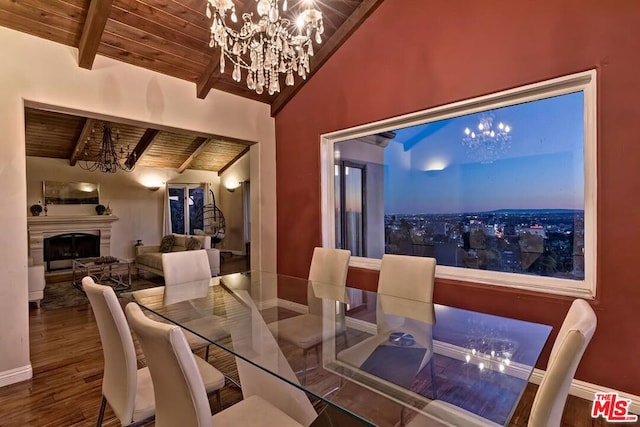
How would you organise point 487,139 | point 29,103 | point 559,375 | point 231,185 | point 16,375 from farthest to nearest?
1. point 231,185
2. point 487,139
3. point 29,103
4. point 16,375
5. point 559,375

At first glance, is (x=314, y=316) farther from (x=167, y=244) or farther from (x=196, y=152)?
(x=196, y=152)

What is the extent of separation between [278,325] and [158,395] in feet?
3.00

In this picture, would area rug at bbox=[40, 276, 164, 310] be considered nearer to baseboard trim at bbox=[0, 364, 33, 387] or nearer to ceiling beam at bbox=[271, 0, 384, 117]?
baseboard trim at bbox=[0, 364, 33, 387]

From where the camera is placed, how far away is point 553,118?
2.38m

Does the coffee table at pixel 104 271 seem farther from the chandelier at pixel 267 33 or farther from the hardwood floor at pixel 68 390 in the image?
the chandelier at pixel 267 33

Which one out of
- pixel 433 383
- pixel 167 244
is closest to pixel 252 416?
pixel 433 383

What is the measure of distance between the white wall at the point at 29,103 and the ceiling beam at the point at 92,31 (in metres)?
0.11

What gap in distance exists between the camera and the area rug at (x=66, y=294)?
458cm

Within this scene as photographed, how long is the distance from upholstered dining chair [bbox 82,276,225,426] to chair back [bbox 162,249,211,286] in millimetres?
1198

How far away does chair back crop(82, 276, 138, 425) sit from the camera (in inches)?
53.9

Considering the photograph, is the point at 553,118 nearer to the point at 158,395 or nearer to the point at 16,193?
the point at 158,395

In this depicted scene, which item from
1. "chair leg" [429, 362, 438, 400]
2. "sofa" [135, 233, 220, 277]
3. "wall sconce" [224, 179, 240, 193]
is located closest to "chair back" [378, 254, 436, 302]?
"chair leg" [429, 362, 438, 400]

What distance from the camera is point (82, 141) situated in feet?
18.7

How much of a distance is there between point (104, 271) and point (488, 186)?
6.53 m
